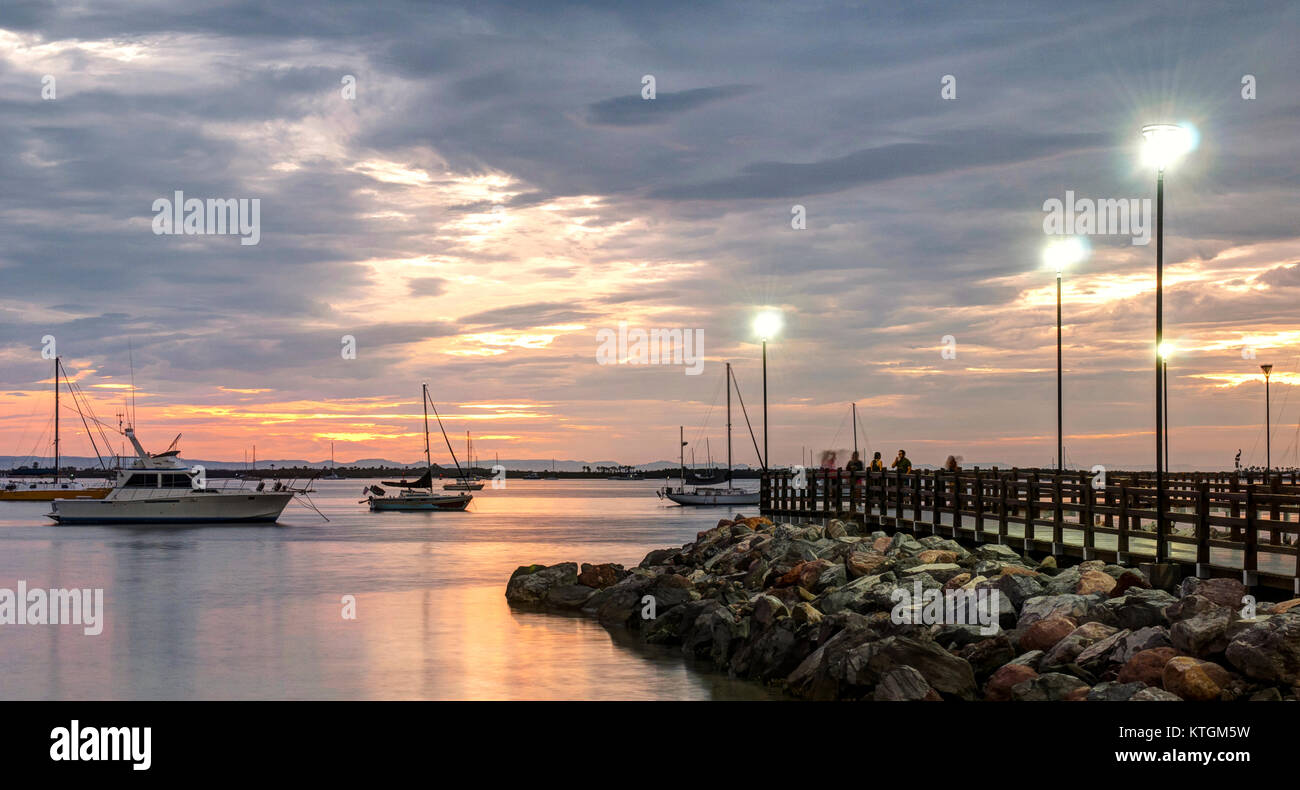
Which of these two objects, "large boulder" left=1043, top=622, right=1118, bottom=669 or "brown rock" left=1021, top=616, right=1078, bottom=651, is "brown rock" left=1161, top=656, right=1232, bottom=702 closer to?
"large boulder" left=1043, top=622, right=1118, bottom=669

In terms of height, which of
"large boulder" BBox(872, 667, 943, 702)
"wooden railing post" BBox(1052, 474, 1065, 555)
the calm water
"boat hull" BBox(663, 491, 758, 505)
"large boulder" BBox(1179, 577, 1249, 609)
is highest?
"wooden railing post" BBox(1052, 474, 1065, 555)

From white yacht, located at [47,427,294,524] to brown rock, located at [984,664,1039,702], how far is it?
60.8 metres

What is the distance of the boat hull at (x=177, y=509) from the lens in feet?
228

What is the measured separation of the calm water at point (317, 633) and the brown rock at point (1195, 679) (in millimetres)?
7025

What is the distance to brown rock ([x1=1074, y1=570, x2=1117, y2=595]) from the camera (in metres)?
19.1

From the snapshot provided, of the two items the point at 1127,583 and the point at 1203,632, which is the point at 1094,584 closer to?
the point at 1127,583

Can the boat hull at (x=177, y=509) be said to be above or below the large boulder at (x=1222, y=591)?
below

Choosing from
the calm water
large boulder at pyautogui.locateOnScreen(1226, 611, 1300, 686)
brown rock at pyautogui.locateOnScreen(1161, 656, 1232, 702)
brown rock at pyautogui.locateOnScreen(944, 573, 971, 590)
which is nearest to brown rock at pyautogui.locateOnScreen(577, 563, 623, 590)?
the calm water

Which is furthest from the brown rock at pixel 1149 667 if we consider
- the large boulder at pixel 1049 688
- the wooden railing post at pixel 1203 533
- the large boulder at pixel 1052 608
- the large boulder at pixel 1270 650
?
the wooden railing post at pixel 1203 533

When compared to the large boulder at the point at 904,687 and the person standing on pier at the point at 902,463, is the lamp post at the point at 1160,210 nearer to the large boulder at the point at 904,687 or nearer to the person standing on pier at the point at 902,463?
the large boulder at the point at 904,687

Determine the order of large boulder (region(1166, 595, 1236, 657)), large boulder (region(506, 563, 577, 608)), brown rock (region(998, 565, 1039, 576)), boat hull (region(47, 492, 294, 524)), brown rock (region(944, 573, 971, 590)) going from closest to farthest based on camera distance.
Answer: large boulder (region(1166, 595, 1236, 657)), brown rock (region(998, 565, 1039, 576)), brown rock (region(944, 573, 971, 590)), large boulder (region(506, 563, 577, 608)), boat hull (region(47, 492, 294, 524))

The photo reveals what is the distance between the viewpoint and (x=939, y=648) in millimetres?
16500
